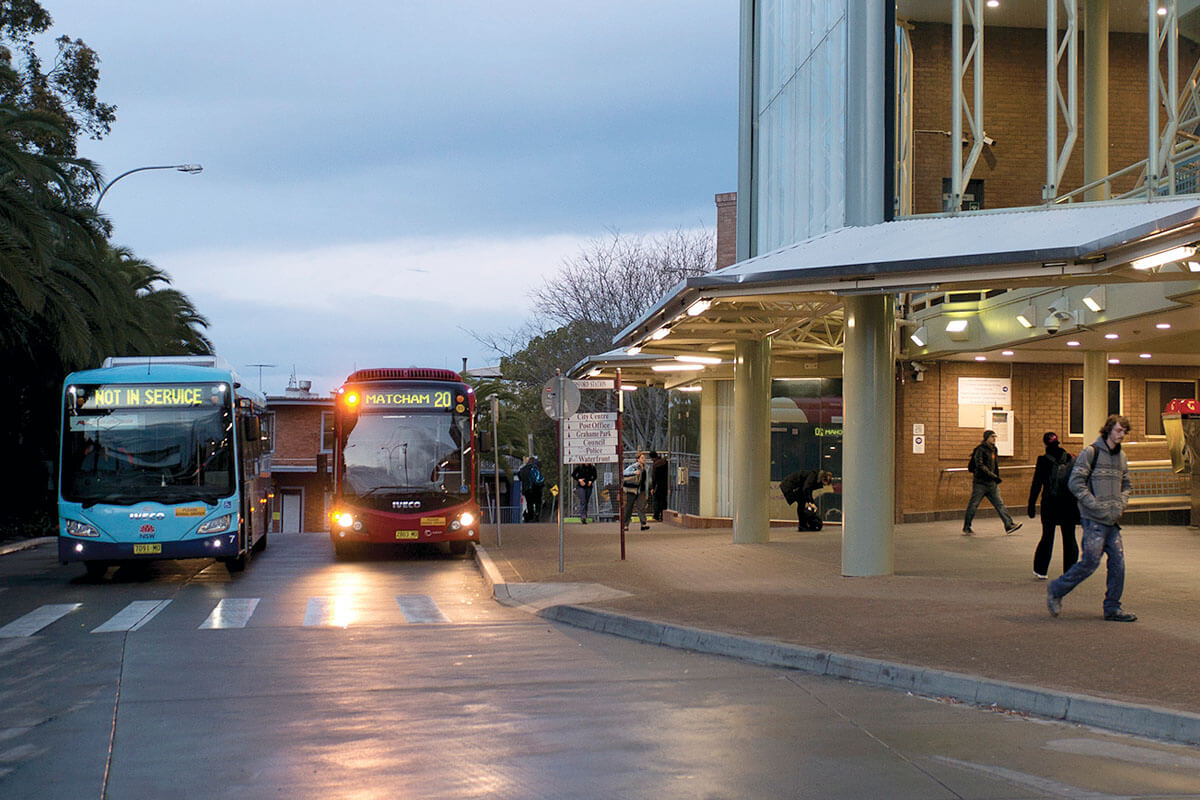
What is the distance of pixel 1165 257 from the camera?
39.0 feet

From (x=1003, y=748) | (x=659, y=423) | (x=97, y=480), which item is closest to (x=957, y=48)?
(x=1003, y=748)

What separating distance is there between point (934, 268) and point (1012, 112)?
14728 mm

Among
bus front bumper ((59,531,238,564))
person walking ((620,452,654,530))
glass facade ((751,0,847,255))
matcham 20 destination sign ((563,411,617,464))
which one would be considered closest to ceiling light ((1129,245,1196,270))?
glass facade ((751,0,847,255))

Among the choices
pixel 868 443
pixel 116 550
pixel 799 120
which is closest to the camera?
pixel 868 443

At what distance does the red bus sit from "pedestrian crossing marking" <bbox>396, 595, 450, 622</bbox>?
5.18 metres

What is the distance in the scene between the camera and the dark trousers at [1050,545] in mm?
13945

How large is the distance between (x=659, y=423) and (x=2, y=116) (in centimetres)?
3091

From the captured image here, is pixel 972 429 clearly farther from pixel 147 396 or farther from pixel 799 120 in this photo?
pixel 147 396

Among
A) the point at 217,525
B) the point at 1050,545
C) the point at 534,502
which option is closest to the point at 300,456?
the point at 534,502

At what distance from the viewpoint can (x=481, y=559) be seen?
2042 cm

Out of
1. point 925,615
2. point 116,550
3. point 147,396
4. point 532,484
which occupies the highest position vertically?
point 147,396

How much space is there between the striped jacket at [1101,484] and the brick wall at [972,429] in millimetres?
14666

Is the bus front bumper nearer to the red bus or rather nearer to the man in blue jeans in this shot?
the red bus

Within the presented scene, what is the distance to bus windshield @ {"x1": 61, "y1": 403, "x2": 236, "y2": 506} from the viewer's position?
18516 mm
